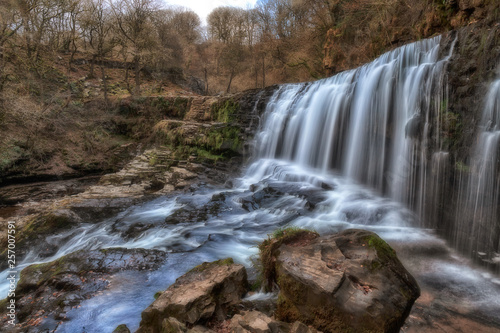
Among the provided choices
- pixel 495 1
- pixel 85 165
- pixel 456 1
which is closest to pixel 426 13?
pixel 456 1

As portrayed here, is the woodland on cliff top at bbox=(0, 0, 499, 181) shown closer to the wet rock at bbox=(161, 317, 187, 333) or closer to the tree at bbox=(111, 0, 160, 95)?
the tree at bbox=(111, 0, 160, 95)

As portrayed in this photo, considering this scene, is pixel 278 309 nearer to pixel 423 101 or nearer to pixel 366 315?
pixel 366 315

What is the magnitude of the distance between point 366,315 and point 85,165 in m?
13.8

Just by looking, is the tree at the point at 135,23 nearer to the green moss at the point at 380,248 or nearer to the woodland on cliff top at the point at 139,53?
the woodland on cliff top at the point at 139,53

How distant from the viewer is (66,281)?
159 inches

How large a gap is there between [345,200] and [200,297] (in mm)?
5181

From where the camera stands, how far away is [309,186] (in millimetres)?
8430

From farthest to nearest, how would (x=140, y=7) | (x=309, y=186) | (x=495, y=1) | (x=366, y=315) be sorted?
(x=140, y=7), (x=309, y=186), (x=495, y=1), (x=366, y=315)

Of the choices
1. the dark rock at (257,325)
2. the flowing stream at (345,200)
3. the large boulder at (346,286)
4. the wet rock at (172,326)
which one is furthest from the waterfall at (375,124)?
the wet rock at (172,326)

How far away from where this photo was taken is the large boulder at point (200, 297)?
2.84m

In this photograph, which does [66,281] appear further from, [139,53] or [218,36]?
[218,36]

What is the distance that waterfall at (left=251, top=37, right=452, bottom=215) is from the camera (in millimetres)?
6332

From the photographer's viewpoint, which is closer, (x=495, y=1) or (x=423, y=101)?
(x=495, y=1)

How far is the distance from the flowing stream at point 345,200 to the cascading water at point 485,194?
37 millimetres
